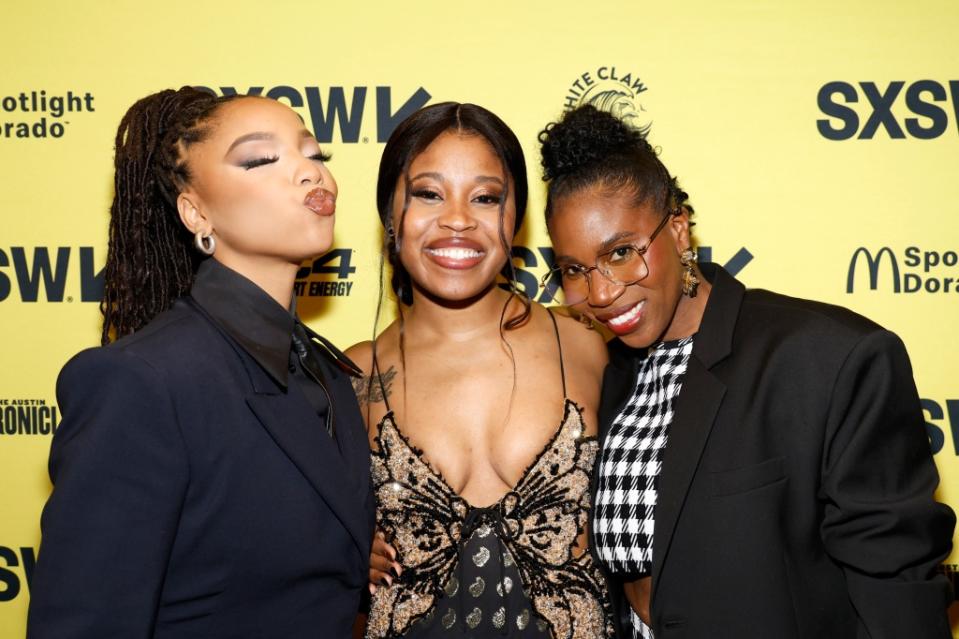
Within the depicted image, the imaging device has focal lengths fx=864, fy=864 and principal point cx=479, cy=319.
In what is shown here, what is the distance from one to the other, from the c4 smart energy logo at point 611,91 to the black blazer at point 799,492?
1184mm

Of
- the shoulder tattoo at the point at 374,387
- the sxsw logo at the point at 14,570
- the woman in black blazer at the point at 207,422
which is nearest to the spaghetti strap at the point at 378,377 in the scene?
the shoulder tattoo at the point at 374,387

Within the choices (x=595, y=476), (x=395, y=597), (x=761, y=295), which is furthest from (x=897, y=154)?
(x=395, y=597)

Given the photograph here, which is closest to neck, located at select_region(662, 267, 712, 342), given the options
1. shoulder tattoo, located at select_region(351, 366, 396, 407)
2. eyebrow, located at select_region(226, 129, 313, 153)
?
shoulder tattoo, located at select_region(351, 366, 396, 407)

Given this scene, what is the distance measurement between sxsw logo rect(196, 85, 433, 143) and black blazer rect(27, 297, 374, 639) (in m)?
1.33

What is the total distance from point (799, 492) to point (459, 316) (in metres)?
1.02

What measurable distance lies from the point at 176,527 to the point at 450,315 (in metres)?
1.08

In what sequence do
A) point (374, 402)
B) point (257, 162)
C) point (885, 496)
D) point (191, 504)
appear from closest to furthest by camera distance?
point (191, 504) < point (885, 496) < point (257, 162) < point (374, 402)

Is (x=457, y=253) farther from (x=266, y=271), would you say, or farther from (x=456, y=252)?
(x=266, y=271)

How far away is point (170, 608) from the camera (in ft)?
4.96

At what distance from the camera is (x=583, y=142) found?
6.55ft

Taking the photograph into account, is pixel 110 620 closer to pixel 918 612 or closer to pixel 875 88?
pixel 918 612

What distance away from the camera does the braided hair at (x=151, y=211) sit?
180cm

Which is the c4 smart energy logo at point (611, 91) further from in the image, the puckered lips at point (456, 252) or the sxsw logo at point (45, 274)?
the sxsw logo at point (45, 274)

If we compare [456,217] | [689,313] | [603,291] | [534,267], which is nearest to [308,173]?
[456,217]
